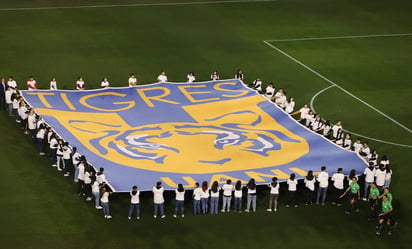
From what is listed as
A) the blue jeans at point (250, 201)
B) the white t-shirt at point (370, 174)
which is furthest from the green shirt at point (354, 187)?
the blue jeans at point (250, 201)

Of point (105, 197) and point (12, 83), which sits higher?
point (12, 83)

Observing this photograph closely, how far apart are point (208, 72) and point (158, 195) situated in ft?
70.4

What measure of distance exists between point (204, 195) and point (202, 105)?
12150 millimetres

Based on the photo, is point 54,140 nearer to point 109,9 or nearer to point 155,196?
point 155,196

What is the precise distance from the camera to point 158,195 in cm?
3700

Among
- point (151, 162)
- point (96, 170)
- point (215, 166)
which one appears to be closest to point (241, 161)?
point (215, 166)

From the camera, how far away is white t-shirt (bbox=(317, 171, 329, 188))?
38.9 meters

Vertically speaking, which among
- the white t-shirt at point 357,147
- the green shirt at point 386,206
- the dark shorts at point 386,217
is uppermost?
the white t-shirt at point 357,147

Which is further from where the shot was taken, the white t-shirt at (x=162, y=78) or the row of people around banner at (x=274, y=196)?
the white t-shirt at (x=162, y=78)

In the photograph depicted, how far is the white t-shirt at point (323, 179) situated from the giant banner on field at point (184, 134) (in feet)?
4.80

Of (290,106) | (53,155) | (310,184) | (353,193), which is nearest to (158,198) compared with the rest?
(310,184)

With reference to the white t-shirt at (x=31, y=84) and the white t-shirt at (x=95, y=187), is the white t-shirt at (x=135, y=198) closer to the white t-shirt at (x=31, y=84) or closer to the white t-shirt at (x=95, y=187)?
the white t-shirt at (x=95, y=187)

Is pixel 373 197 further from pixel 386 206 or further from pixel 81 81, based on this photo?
pixel 81 81

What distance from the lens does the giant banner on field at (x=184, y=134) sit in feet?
133
